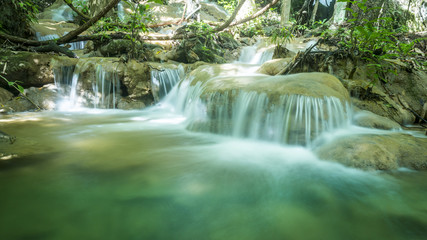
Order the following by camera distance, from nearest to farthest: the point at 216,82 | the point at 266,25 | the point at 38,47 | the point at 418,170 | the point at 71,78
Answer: the point at 418,170 < the point at 216,82 < the point at 38,47 < the point at 71,78 < the point at 266,25

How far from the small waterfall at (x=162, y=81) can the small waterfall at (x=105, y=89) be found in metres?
1.11

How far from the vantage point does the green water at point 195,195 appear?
1.32m

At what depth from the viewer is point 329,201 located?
66.9 inches

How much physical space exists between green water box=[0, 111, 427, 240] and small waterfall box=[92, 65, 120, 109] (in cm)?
377

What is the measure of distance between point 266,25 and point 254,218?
648 inches

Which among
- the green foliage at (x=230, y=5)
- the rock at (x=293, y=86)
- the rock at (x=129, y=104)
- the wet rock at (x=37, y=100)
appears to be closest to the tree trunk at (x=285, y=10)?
the green foliage at (x=230, y=5)

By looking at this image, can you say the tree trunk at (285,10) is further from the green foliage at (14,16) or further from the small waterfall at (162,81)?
the green foliage at (14,16)

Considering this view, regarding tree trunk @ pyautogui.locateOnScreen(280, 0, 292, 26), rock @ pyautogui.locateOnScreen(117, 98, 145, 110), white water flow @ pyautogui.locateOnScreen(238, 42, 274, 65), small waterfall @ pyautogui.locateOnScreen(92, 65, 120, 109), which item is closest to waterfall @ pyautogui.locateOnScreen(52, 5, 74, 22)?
small waterfall @ pyautogui.locateOnScreen(92, 65, 120, 109)

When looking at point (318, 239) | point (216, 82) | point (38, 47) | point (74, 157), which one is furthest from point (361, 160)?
point (38, 47)

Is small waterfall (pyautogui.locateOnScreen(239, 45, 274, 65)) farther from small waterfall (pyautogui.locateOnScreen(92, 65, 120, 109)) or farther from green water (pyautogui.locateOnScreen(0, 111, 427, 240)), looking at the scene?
green water (pyautogui.locateOnScreen(0, 111, 427, 240))

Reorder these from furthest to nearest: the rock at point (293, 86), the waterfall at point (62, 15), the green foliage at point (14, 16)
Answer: the waterfall at point (62, 15) → the green foliage at point (14, 16) → the rock at point (293, 86)

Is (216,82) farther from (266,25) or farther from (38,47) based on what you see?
(266,25)

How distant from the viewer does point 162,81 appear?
6848 mm

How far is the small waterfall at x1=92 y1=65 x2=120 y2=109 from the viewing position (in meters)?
6.26
